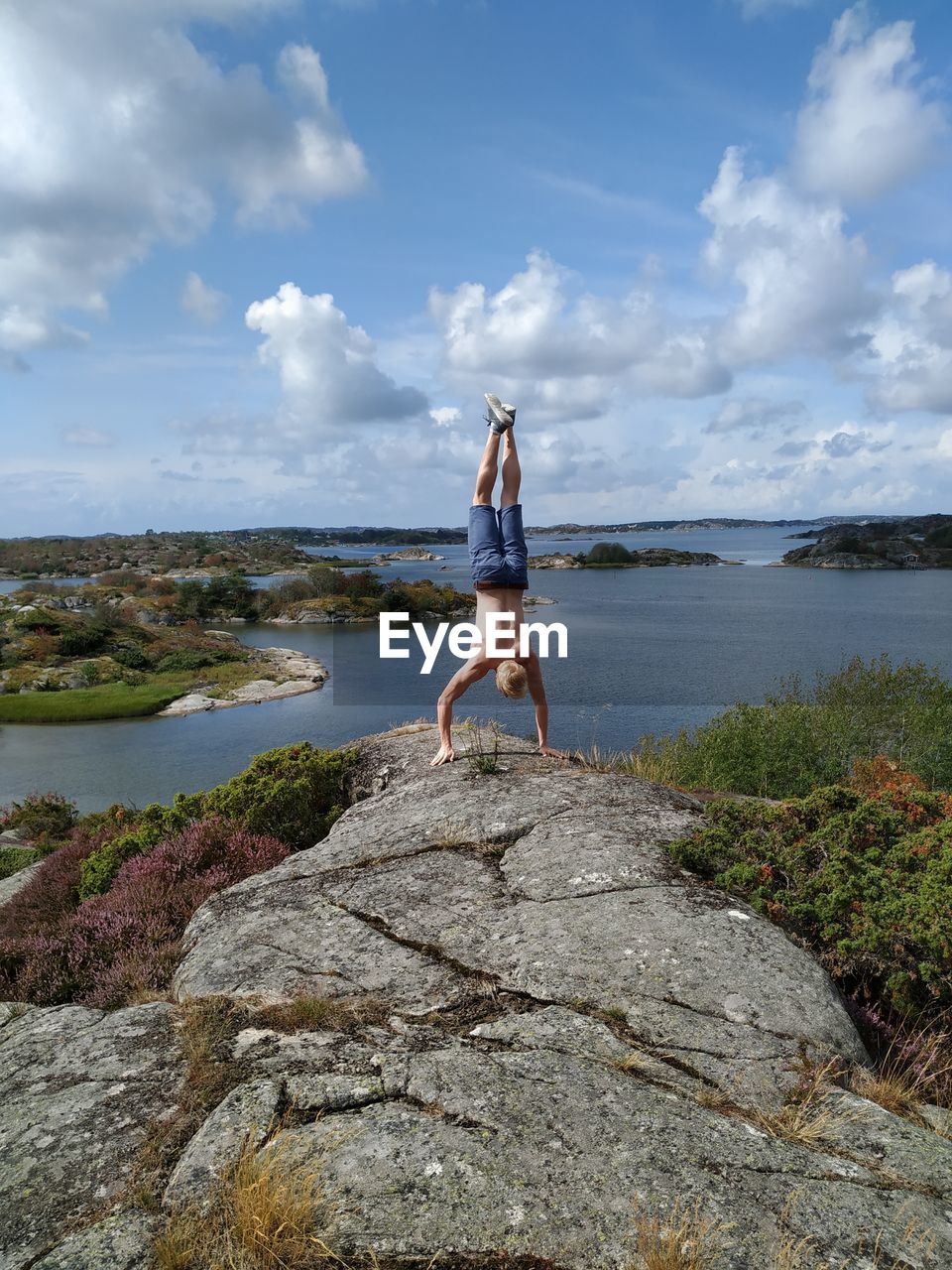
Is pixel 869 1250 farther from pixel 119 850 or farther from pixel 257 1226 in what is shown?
pixel 119 850

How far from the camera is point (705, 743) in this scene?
32.1m

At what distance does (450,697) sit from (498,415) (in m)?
3.53

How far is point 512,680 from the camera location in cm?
938

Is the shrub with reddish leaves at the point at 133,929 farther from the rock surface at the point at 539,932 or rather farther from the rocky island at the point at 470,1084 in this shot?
the rock surface at the point at 539,932

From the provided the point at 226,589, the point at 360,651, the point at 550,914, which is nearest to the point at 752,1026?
the point at 550,914

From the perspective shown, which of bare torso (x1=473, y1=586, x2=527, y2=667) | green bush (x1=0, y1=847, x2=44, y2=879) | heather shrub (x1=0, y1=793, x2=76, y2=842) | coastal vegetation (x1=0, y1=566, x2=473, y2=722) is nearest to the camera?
bare torso (x1=473, y1=586, x2=527, y2=667)

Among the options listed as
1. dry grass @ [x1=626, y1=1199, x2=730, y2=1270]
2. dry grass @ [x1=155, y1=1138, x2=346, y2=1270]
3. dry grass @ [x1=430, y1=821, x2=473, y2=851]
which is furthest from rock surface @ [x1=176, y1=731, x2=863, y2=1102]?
dry grass @ [x1=155, y1=1138, x2=346, y2=1270]

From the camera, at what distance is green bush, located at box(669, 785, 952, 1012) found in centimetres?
638

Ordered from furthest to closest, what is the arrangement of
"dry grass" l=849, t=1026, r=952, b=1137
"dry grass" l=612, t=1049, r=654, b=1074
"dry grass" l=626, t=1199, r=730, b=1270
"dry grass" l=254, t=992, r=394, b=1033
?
"dry grass" l=254, t=992, r=394, b=1033, "dry grass" l=849, t=1026, r=952, b=1137, "dry grass" l=612, t=1049, r=654, b=1074, "dry grass" l=626, t=1199, r=730, b=1270

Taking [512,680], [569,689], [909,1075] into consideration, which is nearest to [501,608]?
[512,680]

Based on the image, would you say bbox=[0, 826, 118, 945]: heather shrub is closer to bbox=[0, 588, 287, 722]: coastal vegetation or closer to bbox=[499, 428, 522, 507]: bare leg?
bbox=[499, 428, 522, 507]: bare leg

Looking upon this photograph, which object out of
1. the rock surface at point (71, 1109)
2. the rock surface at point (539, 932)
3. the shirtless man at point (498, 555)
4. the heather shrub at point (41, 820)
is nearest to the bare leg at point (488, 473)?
the shirtless man at point (498, 555)

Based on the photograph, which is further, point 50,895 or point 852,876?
point 50,895

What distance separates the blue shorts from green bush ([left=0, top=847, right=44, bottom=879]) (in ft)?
56.4
